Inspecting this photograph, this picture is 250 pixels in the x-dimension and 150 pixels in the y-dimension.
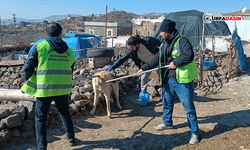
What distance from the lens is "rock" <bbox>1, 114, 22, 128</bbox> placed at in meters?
3.52

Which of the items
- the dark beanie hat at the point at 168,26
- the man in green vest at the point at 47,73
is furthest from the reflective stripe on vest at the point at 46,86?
the dark beanie hat at the point at 168,26

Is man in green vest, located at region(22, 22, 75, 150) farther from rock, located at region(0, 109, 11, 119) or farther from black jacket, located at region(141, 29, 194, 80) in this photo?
black jacket, located at region(141, 29, 194, 80)

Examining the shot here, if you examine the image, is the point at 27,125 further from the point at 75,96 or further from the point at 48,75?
the point at 48,75

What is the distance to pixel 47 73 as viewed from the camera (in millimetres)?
2826

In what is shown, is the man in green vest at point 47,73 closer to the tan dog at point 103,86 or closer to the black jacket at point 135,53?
the tan dog at point 103,86

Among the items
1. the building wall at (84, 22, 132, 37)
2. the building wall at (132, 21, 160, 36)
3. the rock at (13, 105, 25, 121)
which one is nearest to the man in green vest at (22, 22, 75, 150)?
the rock at (13, 105, 25, 121)

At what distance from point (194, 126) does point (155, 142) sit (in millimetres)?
716

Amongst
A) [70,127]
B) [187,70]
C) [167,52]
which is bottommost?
[70,127]

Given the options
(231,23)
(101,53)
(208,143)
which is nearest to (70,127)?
(208,143)

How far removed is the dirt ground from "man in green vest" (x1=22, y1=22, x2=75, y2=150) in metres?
0.87

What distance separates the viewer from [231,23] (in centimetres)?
2172

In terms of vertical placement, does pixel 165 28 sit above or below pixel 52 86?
above

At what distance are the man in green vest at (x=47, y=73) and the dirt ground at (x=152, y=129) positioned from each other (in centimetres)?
87

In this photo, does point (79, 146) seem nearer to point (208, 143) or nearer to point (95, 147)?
point (95, 147)
